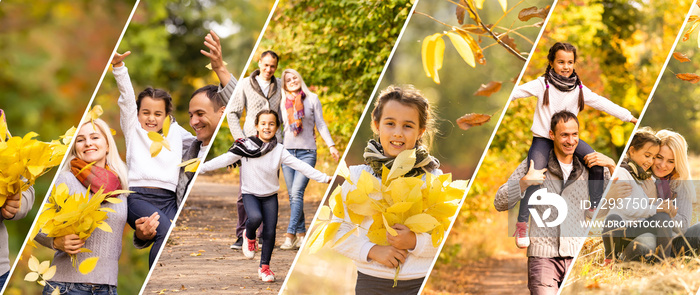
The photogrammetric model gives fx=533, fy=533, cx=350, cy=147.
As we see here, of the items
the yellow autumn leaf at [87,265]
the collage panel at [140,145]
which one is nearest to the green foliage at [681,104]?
the collage panel at [140,145]

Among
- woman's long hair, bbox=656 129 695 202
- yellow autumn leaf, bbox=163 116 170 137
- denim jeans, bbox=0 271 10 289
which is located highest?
woman's long hair, bbox=656 129 695 202

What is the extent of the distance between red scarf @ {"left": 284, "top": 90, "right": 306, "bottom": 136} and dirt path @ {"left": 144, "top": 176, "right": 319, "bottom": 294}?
1.06 ft

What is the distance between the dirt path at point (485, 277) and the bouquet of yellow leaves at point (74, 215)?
1.97 metres

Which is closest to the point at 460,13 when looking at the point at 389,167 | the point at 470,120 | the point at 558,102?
the point at 470,120

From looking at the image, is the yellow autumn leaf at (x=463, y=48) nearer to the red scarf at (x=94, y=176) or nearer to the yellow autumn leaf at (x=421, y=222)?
the yellow autumn leaf at (x=421, y=222)

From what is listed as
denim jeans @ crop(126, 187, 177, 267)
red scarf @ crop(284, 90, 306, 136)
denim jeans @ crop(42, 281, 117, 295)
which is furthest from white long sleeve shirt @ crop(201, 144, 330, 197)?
denim jeans @ crop(42, 281, 117, 295)

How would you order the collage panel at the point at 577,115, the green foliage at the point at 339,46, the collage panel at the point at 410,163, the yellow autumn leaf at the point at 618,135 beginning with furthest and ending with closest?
the yellow autumn leaf at the point at 618,135
the collage panel at the point at 577,115
the green foliage at the point at 339,46
the collage panel at the point at 410,163

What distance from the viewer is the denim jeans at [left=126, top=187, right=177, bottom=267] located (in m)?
2.20

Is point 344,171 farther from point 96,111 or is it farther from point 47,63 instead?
point 47,63

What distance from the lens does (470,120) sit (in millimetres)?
2021

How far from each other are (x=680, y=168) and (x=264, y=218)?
173cm

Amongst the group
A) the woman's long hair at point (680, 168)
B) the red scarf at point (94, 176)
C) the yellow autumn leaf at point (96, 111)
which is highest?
the woman's long hair at point (680, 168)

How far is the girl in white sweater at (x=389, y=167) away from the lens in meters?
2.01

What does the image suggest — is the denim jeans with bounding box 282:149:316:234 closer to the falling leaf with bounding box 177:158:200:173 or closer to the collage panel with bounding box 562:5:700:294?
the falling leaf with bounding box 177:158:200:173
